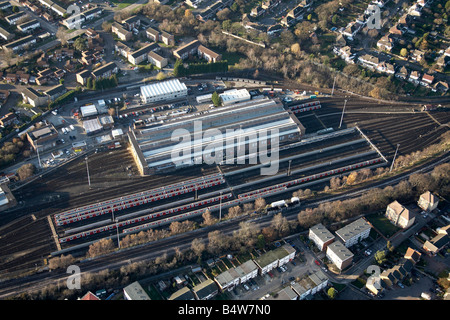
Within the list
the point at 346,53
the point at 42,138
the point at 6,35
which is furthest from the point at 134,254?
the point at 346,53

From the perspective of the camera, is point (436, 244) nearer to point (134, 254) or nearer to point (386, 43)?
point (134, 254)

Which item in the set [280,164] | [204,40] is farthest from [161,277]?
[204,40]

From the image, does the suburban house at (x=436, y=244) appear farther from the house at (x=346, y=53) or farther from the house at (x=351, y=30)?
the house at (x=351, y=30)

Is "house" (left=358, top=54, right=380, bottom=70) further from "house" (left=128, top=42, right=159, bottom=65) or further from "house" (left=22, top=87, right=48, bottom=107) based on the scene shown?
"house" (left=22, top=87, right=48, bottom=107)

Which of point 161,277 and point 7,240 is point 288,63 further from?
point 7,240

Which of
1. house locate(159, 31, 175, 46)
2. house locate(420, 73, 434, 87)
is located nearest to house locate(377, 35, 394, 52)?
house locate(420, 73, 434, 87)
